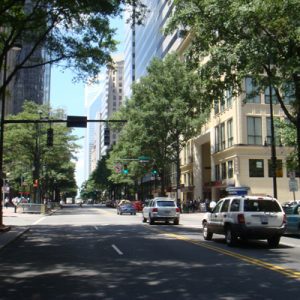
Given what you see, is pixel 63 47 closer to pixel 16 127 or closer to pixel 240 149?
pixel 240 149

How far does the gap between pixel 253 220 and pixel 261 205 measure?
704 mm

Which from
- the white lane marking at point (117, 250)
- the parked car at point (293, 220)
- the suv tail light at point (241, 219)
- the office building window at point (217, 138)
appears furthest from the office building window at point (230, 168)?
the white lane marking at point (117, 250)

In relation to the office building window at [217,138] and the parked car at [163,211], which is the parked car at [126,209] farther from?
the parked car at [163,211]

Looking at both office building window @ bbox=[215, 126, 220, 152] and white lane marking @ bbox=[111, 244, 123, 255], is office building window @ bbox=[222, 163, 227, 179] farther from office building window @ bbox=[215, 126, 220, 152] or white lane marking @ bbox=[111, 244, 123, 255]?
white lane marking @ bbox=[111, 244, 123, 255]

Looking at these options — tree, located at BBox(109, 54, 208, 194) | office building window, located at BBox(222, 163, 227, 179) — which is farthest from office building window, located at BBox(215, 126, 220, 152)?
tree, located at BBox(109, 54, 208, 194)

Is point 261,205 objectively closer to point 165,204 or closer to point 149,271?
point 149,271

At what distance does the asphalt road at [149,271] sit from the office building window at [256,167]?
34.1m

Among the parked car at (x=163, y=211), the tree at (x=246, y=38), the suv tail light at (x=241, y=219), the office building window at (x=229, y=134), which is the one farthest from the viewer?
the office building window at (x=229, y=134)

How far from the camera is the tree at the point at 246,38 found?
20.1 metres

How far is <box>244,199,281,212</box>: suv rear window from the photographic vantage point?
54.7 feet

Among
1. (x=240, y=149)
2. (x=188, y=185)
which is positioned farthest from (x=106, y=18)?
(x=188, y=185)

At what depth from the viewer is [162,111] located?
54.0 meters

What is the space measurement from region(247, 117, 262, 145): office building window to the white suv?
116ft

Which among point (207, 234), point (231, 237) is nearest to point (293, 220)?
point (207, 234)
